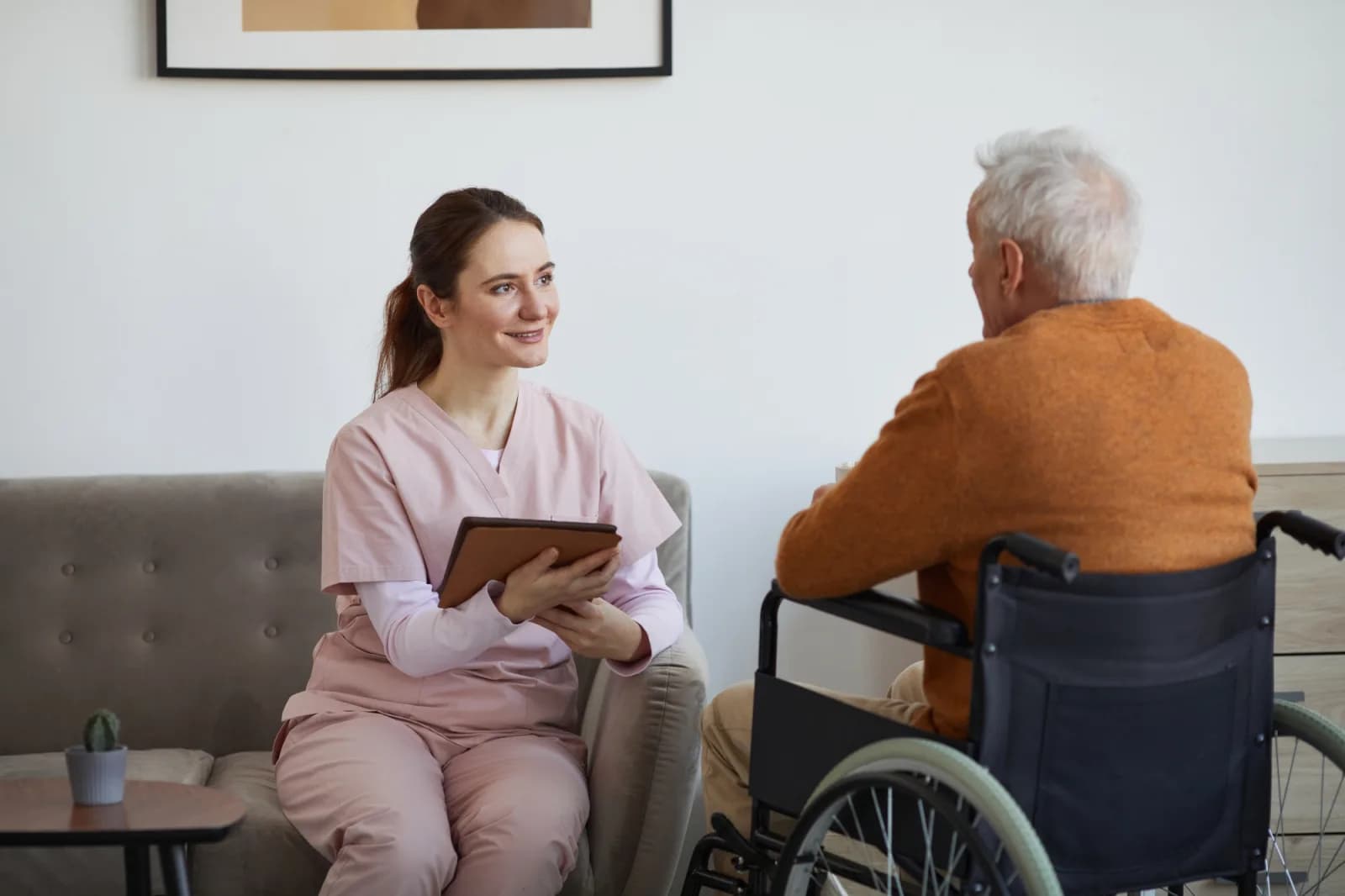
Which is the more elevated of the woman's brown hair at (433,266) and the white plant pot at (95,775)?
the woman's brown hair at (433,266)

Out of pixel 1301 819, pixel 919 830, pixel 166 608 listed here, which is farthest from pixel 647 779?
pixel 1301 819

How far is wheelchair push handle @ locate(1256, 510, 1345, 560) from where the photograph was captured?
1.61m

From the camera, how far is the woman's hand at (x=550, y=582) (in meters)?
1.94

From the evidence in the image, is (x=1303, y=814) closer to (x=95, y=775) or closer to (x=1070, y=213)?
(x=1070, y=213)

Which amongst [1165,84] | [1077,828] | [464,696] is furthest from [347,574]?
[1165,84]

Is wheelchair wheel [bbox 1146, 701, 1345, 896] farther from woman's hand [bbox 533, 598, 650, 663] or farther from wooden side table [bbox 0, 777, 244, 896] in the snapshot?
wooden side table [bbox 0, 777, 244, 896]

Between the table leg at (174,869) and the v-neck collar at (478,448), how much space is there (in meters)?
0.72

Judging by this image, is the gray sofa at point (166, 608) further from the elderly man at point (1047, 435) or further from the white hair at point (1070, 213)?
the white hair at point (1070, 213)

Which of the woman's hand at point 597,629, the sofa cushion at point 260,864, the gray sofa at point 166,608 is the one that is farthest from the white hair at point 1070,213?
the sofa cushion at point 260,864

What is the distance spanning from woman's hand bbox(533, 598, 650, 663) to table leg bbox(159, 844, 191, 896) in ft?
1.90

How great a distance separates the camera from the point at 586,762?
2281 mm

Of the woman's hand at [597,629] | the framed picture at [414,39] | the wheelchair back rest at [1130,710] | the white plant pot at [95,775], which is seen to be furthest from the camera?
the framed picture at [414,39]

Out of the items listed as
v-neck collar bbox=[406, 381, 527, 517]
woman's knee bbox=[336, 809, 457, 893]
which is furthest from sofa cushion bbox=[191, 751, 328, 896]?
v-neck collar bbox=[406, 381, 527, 517]

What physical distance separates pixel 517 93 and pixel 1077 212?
62.1 inches
